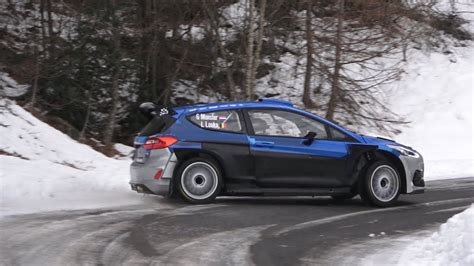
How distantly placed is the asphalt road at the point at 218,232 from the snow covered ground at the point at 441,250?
23cm

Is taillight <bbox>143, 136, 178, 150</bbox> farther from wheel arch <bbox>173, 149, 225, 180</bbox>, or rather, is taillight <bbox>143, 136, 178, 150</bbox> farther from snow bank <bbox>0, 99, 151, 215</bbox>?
snow bank <bbox>0, 99, 151, 215</bbox>

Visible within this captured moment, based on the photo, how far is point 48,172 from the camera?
401 inches

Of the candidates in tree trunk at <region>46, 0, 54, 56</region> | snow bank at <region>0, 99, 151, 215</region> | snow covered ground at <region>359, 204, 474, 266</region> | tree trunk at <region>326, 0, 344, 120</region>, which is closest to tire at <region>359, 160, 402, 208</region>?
snow covered ground at <region>359, 204, 474, 266</region>

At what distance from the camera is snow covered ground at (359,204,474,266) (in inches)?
202

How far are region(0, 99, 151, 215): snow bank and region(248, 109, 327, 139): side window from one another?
221 cm

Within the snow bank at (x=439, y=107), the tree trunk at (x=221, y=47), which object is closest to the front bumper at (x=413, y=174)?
the snow bank at (x=439, y=107)

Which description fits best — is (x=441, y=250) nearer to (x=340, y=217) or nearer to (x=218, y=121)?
(x=340, y=217)

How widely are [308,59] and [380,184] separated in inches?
417

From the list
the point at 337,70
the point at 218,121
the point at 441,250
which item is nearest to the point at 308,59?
the point at 337,70

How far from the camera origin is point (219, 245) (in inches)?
258

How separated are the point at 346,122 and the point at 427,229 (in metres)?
12.0

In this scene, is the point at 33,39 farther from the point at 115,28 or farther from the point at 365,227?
the point at 365,227

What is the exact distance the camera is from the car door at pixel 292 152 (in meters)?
9.02

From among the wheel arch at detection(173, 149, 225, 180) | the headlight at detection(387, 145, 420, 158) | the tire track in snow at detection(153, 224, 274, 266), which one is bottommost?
the tire track in snow at detection(153, 224, 274, 266)
